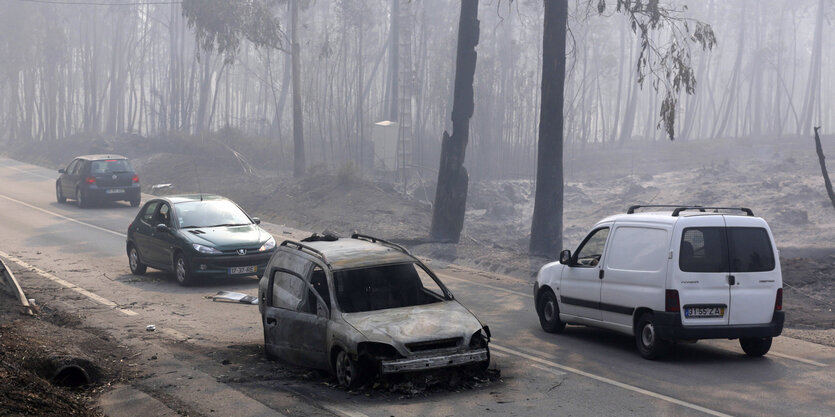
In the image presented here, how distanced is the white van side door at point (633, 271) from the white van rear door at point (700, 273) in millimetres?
154

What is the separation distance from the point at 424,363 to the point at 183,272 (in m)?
8.89

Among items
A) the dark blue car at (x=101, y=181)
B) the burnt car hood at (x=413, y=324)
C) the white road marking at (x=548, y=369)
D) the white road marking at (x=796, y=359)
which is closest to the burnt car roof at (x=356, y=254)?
the burnt car hood at (x=413, y=324)

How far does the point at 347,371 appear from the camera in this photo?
880 centimetres

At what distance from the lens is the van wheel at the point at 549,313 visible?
12.2 meters

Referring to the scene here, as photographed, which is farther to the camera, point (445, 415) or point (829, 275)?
point (829, 275)

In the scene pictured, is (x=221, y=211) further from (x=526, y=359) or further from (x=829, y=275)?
(x=829, y=275)

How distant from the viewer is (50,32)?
71.3 meters

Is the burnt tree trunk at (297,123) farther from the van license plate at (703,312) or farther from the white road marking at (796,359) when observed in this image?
the van license plate at (703,312)

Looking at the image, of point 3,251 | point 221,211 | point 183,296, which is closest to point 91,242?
point 3,251

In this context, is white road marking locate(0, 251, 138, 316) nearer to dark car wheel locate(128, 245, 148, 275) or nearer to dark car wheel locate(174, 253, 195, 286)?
dark car wheel locate(128, 245, 148, 275)

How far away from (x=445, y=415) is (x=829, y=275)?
449 inches

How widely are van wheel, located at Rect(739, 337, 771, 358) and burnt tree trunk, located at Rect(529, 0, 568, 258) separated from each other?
1119 cm

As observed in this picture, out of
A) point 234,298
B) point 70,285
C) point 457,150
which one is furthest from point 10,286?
point 457,150

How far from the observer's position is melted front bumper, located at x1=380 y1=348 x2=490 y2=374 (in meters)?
8.41
